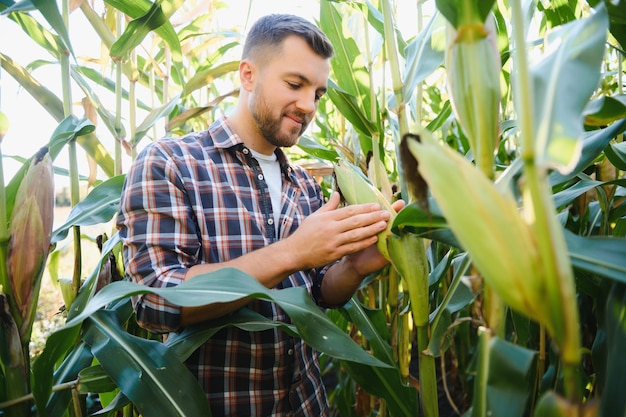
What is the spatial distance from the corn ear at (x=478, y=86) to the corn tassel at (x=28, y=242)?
2.39 feet

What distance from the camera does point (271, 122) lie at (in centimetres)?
119

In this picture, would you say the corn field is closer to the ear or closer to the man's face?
the man's face

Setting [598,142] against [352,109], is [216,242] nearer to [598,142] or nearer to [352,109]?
[352,109]

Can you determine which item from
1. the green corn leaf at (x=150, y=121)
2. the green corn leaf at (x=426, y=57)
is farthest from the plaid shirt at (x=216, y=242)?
the green corn leaf at (x=426, y=57)

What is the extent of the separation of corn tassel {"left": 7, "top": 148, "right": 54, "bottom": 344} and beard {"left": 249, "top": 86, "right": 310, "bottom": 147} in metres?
0.54

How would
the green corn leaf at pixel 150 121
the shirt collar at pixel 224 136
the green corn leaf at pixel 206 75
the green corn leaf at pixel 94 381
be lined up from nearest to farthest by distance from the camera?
the green corn leaf at pixel 94 381, the shirt collar at pixel 224 136, the green corn leaf at pixel 150 121, the green corn leaf at pixel 206 75

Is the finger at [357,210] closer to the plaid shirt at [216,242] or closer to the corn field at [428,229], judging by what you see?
the corn field at [428,229]

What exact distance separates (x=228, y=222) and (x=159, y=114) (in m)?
0.49

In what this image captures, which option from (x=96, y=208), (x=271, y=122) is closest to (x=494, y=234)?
(x=271, y=122)

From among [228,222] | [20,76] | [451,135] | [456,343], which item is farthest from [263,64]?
[456,343]

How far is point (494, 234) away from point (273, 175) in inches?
38.1

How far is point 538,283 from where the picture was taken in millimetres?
365

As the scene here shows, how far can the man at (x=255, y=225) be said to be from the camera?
2.89ft

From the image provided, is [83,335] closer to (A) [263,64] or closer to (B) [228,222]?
(B) [228,222]
